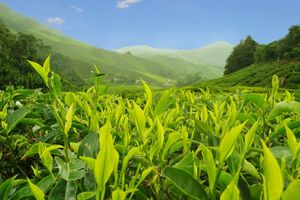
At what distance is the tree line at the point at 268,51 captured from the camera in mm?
68887

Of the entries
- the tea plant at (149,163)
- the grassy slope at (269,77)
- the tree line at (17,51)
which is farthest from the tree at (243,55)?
the tea plant at (149,163)

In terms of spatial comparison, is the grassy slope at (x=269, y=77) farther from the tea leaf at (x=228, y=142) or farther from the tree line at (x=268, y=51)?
the tea leaf at (x=228, y=142)

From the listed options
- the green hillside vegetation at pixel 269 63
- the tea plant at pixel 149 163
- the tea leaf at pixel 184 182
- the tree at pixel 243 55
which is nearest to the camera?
the tea plant at pixel 149 163

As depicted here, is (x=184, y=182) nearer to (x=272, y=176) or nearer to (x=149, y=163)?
(x=149, y=163)

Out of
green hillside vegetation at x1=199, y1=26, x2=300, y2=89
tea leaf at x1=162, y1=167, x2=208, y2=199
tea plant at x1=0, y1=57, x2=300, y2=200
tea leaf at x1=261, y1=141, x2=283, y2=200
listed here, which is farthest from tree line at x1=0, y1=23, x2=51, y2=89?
tea leaf at x1=261, y1=141, x2=283, y2=200

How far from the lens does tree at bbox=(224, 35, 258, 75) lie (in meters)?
85.5

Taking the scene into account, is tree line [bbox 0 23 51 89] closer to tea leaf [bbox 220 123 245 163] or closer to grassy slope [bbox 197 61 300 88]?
grassy slope [bbox 197 61 300 88]

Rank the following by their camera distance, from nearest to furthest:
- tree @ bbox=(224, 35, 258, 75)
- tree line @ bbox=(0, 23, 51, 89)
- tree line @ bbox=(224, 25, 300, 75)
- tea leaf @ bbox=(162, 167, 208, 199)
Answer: tea leaf @ bbox=(162, 167, 208, 199), tree line @ bbox=(0, 23, 51, 89), tree line @ bbox=(224, 25, 300, 75), tree @ bbox=(224, 35, 258, 75)

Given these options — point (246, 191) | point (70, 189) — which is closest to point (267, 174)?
point (246, 191)

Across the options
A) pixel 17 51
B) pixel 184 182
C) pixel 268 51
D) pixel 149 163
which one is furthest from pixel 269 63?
pixel 184 182

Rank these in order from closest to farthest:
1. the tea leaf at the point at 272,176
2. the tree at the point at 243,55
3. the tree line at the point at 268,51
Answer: the tea leaf at the point at 272,176, the tree line at the point at 268,51, the tree at the point at 243,55

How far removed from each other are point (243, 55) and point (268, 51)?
12.9 meters

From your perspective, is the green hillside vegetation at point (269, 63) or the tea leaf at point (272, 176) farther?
the green hillside vegetation at point (269, 63)

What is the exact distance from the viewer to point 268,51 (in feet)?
242
